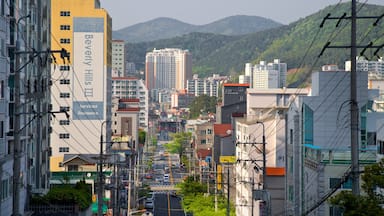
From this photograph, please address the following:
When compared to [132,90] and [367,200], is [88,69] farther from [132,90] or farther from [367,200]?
[132,90]

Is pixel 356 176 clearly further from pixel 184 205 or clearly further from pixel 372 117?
pixel 184 205

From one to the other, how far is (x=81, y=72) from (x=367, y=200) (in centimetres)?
6479

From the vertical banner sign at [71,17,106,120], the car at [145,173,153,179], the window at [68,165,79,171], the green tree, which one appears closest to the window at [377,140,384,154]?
the green tree

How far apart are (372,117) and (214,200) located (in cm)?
3014

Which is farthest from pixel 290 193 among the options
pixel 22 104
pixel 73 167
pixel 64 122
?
pixel 64 122

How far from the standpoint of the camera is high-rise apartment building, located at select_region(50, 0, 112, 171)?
77438 millimetres

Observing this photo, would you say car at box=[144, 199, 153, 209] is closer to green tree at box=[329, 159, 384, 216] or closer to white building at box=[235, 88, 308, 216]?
white building at box=[235, 88, 308, 216]

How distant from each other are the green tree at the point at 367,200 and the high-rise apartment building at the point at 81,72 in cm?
6173

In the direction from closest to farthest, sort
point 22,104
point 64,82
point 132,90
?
point 22,104 → point 64,82 → point 132,90

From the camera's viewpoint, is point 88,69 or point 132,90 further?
point 132,90

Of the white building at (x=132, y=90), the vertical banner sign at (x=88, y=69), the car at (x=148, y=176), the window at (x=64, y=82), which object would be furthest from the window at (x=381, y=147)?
the white building at (x=132, y=90)

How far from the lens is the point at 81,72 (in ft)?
260

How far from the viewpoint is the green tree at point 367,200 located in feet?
51.2

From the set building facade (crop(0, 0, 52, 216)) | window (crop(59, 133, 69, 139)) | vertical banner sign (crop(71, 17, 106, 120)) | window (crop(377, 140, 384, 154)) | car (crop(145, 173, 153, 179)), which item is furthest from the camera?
car (crop(145, 173, 153, 179))
